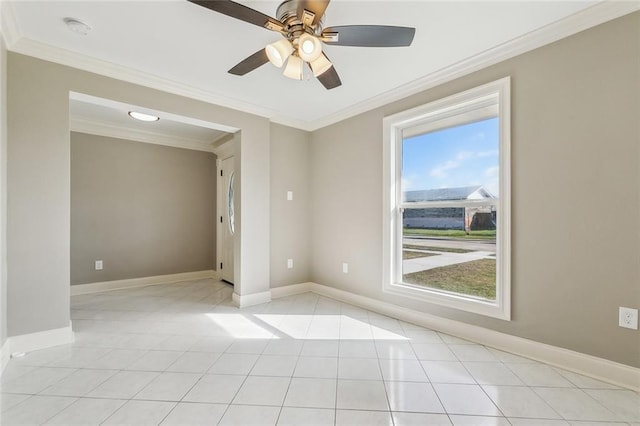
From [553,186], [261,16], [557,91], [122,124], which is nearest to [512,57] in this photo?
[557,91]

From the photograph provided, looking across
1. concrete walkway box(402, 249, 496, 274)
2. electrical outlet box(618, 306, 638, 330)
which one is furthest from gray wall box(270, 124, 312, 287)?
electrical outlet box(618, 306, 638, 330)

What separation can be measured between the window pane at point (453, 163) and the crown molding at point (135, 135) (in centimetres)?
316

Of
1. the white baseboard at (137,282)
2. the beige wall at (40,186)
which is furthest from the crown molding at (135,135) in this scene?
the white baseboard at (137,282)

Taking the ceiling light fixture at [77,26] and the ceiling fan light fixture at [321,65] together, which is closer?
the ceiling fan light fixture at [321,65]

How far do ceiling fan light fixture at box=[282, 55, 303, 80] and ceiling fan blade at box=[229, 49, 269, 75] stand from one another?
0.51 feet

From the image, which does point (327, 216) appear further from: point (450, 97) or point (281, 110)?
point (450, 97)

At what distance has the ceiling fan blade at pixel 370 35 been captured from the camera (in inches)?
61.1

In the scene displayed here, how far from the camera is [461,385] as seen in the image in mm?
1786

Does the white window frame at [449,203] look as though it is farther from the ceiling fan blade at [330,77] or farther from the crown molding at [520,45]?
the ceiling fan blade at [330,77]

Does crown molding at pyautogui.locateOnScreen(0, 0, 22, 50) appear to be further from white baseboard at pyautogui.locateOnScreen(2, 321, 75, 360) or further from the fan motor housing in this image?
white baseboard at pyautogui.locateOnScreen(2, 321, 75, 360)

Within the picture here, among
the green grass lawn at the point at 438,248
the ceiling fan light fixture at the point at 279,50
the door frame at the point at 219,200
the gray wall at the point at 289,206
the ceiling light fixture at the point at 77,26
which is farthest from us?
the door frame at the point at 219,200

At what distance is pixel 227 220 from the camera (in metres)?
4.84

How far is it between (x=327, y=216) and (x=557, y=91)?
2.66m

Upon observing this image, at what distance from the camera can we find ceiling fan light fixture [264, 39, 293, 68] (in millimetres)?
1661
